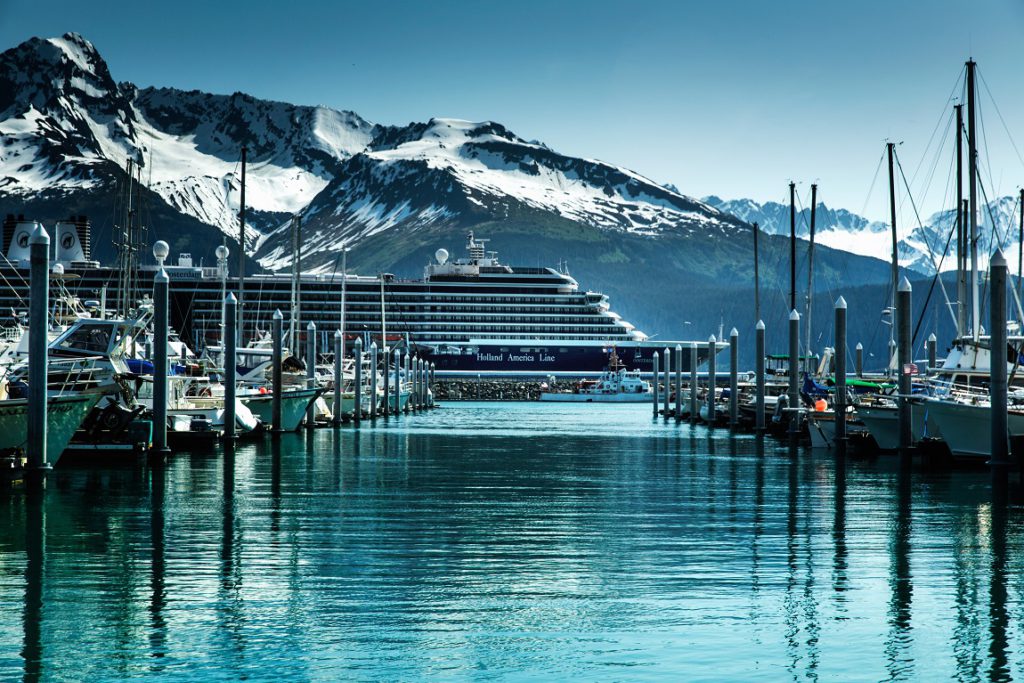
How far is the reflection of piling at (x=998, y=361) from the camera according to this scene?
20.9 m

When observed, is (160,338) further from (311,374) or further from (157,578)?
(311,374)

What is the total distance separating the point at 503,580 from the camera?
455 inches

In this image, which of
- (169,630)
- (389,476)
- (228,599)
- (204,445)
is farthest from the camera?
(204,445)

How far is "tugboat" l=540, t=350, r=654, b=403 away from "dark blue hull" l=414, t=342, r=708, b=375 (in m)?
6.97

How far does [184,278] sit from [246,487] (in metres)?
101

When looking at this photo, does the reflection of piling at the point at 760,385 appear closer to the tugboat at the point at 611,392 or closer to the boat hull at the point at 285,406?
the boat hull at the point at 285,406

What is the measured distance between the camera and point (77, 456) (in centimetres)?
2594

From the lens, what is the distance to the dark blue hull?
12038 centimetres

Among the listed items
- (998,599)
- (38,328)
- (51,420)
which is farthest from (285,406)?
(998,599)

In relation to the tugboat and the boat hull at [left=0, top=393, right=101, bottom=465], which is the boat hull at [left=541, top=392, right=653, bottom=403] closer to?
the tugboat

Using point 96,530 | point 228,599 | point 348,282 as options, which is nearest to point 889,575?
point 228,599

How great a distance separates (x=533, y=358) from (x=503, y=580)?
11083cm

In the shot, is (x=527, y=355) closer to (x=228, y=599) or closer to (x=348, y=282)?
(x=348, y=282)

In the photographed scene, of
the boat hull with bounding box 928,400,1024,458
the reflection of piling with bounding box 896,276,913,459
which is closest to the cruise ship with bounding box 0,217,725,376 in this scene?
the reflection of piling with bounding box 896,276,913,459
